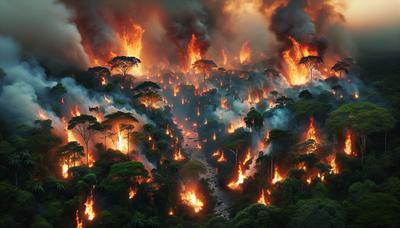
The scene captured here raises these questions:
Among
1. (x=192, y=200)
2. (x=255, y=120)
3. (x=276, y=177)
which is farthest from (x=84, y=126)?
(x=276, y=177)

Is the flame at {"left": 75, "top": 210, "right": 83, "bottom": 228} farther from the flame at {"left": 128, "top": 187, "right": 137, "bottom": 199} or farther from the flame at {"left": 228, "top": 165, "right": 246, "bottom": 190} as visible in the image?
the flame at {"left": 228, "top": 165, "right": 246, "bottom": 190}

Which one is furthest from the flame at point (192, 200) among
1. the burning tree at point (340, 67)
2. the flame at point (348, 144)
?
the burning tree at point (340, 67)

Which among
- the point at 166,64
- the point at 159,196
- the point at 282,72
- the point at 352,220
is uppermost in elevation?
the point at 166,64

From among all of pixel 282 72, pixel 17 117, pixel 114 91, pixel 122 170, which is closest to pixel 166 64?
pixel 282 72

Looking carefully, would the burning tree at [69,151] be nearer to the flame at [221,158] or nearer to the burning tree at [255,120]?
the flame at [221,158]

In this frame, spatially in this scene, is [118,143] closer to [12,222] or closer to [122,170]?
[122,170]
